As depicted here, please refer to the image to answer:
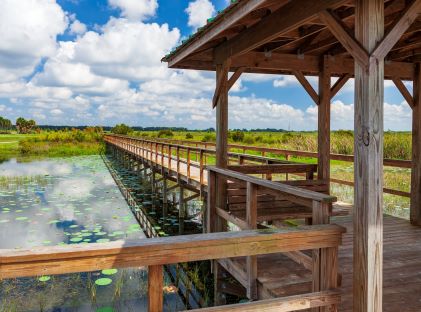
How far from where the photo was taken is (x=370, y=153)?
2.51m

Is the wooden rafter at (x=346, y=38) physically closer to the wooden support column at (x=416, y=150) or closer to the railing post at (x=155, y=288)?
the railing post at (x=155, y=288)

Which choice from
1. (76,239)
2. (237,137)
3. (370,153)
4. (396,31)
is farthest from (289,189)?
(237,137)

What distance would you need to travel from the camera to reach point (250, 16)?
161 inches

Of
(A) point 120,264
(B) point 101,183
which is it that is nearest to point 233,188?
(A) point 120,264

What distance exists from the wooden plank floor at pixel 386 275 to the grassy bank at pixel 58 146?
121ft

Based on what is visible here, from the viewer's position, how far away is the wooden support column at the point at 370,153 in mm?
2504

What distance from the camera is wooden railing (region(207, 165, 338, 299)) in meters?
2.45

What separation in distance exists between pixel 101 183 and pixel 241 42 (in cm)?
1485

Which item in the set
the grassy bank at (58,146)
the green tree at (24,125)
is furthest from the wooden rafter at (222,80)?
the green tree at (24,125)

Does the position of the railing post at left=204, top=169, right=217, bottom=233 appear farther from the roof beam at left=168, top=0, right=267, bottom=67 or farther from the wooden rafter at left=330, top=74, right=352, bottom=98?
the wooden rafter at left=330, top=74, right=352, bottom=98

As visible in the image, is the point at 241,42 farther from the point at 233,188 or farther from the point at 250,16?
the point at 233,188

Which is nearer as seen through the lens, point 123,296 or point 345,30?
point 345,30

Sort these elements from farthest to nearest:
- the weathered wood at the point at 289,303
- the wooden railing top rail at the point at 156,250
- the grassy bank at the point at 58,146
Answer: the grassy bank at the point at 58,146
the weathered wood at the point at 289,303
the wooden railing top rail at the point at 156,250

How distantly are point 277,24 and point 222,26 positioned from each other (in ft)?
2.11
